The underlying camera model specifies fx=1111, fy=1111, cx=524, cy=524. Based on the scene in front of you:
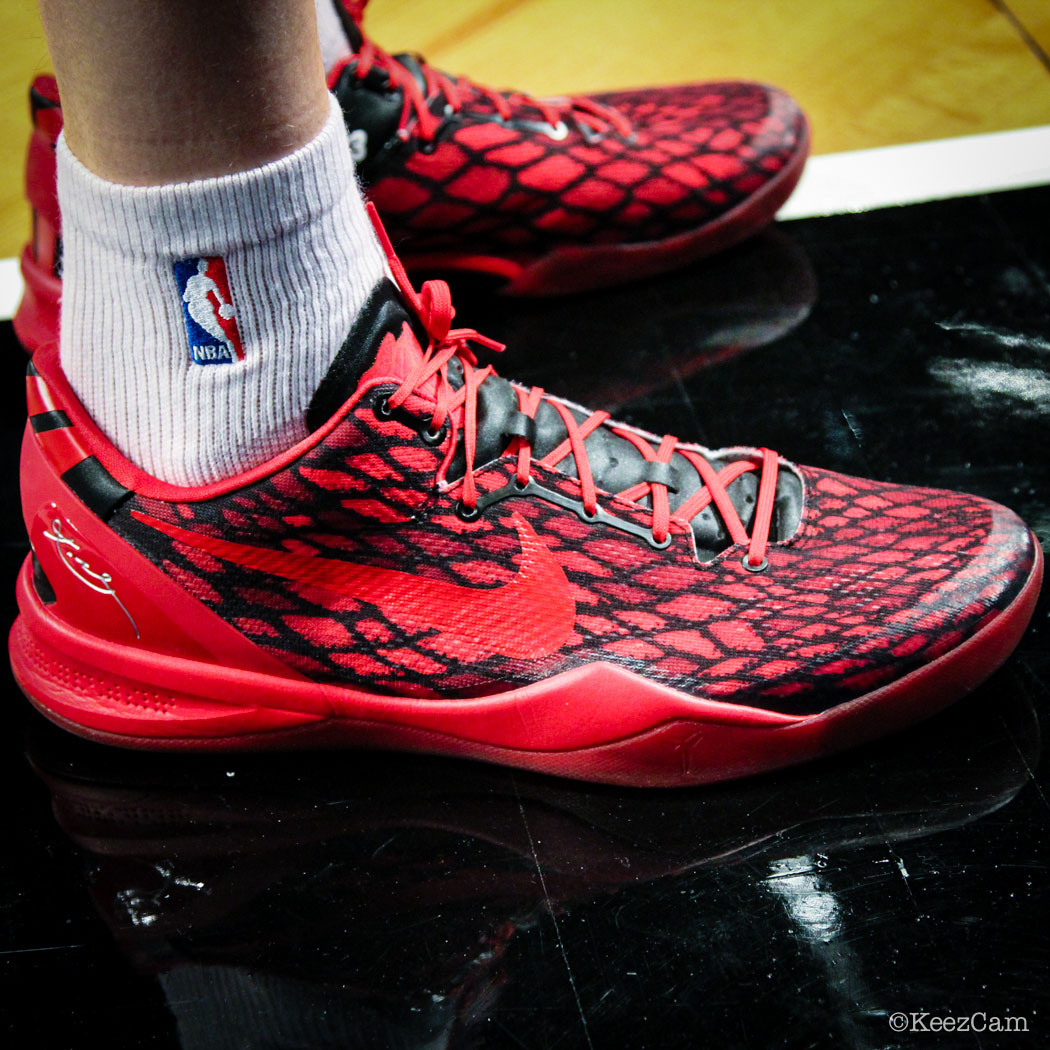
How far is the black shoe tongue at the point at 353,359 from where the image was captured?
0.67m

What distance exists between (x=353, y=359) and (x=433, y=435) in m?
0.07

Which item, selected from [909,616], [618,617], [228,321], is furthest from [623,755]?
[228,321]

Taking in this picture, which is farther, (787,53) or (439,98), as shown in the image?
(787,53)

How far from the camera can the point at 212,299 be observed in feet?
2.07

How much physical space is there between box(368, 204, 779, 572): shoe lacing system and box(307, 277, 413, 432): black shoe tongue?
1.0 inches

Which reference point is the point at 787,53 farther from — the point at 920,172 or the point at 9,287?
the point at 9,287

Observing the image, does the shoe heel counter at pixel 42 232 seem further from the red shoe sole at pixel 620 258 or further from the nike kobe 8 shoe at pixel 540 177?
the red shoe sole at pixel 620 258

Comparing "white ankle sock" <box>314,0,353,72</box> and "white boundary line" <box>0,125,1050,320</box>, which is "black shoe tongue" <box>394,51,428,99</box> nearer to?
"white ankle sock" <box>314,0,353,72</box>

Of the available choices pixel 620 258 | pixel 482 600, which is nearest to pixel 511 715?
pixel 482 600

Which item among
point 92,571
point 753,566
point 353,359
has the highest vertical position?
point 353,359

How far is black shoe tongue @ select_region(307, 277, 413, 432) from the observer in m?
0.67

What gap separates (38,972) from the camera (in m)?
0.70

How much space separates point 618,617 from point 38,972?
1.41 ft
